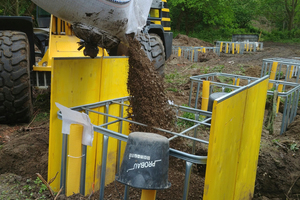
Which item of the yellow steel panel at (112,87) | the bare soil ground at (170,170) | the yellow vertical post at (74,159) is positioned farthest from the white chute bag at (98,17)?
the bare soil ground at (170,170)

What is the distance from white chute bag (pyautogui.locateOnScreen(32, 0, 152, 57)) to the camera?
262cm

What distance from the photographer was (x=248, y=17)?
39.1 m


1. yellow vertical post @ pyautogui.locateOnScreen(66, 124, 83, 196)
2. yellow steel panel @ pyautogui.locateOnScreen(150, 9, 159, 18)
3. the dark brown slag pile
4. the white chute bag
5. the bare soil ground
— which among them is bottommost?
the bare soil ground

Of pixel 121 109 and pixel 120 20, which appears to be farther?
pixel 121 109

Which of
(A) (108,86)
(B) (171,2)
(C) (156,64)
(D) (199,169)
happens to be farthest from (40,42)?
(B) (171,2)

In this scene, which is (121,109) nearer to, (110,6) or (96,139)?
(96,139)

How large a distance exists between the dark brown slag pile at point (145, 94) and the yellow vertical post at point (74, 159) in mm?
792

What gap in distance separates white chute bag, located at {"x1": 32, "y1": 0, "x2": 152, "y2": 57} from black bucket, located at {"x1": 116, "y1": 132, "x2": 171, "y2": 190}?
116cm

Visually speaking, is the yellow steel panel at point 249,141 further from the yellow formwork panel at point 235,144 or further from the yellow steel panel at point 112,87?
the yellow steel panel at point 112,87

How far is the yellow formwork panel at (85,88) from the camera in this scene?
3.29m

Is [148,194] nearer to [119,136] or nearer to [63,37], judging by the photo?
[119,136]

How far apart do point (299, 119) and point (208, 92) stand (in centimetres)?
200

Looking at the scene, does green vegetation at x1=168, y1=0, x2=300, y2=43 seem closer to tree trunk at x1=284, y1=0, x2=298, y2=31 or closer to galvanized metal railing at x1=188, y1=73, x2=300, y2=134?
tree trunk at x1=284, y1=0, x2=298, y2=31

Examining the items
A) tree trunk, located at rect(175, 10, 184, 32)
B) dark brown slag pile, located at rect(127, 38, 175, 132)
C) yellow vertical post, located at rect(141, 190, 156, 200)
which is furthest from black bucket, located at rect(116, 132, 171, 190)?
tree trunk, located at rect(175, 10, 184, 32)
